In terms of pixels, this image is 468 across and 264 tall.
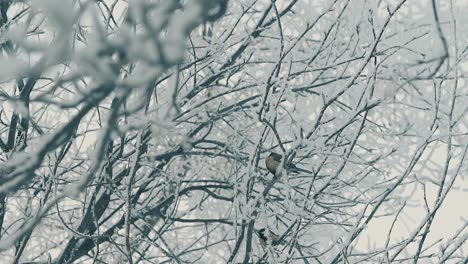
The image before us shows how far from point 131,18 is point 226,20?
6672 mm

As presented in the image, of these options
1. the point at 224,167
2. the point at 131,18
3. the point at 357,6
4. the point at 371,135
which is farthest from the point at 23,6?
the point at 131,18

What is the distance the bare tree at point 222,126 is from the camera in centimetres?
200

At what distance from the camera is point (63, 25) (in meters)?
1.71

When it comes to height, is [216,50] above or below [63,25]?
above

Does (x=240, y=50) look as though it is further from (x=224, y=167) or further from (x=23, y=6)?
(x=23, y=6)

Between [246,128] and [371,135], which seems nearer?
[246,128]

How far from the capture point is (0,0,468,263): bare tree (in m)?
2.00

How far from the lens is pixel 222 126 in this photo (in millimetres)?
7691

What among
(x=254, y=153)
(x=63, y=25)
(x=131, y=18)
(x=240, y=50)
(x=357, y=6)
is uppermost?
(x=357, y=6)

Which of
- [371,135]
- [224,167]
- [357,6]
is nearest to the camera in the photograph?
[224,167]

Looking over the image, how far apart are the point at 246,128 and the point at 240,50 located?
0.76 m

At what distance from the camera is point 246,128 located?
6.90 meters

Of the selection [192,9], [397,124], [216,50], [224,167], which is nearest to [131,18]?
[192,9]

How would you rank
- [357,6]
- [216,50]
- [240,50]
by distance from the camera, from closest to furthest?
[216,50] < [240,50] < [357,6]
